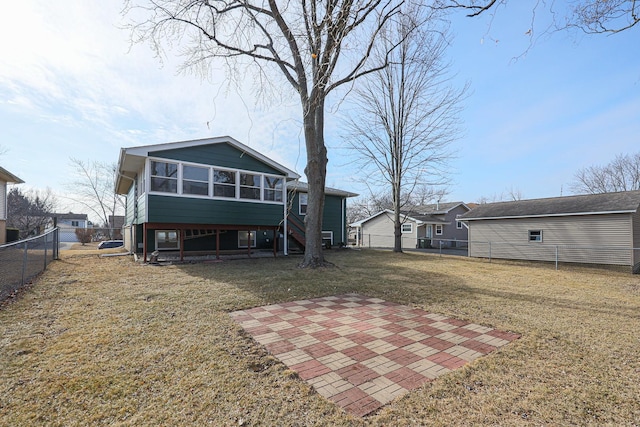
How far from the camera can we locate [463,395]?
7.64ft

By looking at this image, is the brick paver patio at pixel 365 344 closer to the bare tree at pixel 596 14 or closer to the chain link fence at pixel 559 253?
the bare tree at pixel 596 14

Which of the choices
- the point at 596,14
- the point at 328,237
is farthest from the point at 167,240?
the point at 596,14

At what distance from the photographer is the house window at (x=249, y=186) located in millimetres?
12125

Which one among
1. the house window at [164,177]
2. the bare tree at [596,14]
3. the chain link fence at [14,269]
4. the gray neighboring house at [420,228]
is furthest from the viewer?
→ the gray neighboring house at [420,228]

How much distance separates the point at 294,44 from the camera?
7617mm

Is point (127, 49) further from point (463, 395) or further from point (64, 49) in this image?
point (463, 395)

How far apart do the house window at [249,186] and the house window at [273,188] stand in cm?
37

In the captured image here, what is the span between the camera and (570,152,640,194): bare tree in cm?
2953

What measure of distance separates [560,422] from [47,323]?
571 centimetres

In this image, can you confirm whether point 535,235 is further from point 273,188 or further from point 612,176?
point 612,176

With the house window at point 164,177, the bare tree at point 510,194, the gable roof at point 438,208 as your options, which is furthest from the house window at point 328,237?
the bare tree at point 510,194

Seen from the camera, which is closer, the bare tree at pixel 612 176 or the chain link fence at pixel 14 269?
the chain link fence at pixel 14 269

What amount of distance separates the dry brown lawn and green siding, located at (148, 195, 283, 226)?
4548 millimetres

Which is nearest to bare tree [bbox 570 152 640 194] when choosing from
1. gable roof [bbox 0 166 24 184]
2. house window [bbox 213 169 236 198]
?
house window [bbox 213 169 236 198]
